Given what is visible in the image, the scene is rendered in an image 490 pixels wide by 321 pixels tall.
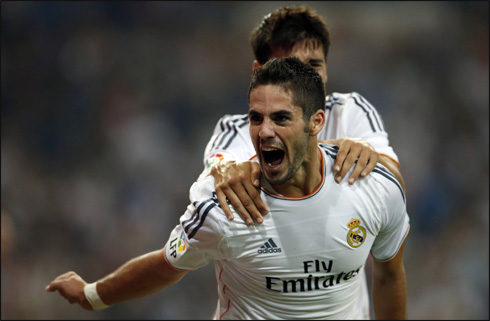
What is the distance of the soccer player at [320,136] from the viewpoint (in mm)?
2393

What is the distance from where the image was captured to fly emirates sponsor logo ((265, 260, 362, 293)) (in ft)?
8.29

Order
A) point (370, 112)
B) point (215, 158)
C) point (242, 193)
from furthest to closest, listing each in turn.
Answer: point (370, 112)
point (215, 158)
point (242, 193)

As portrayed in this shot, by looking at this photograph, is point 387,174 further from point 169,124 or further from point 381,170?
point 169,124

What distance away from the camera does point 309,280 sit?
101 inches

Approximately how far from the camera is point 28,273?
548 cm

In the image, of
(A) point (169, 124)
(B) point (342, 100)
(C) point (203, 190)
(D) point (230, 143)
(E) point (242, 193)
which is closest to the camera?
(E) point (242, 193)

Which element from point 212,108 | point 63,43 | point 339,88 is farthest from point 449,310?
point 63,43

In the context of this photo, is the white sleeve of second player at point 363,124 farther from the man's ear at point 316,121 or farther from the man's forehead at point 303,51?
the man's ear at point 316,121

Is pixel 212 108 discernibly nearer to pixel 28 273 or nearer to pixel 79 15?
pixel 79 15

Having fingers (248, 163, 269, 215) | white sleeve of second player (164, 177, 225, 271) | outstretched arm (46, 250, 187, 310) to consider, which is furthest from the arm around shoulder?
fingers (248, 163, 269, 215)

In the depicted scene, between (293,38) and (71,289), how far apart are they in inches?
73.6

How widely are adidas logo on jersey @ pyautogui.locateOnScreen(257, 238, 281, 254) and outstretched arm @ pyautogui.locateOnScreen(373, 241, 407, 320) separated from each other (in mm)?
724

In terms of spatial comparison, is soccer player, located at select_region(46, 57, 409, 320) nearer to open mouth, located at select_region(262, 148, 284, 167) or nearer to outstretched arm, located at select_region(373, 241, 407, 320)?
open mouth, located at select_region(262, 148, 284, 167)

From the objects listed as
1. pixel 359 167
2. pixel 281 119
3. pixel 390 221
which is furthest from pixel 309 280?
pixel 281 119
